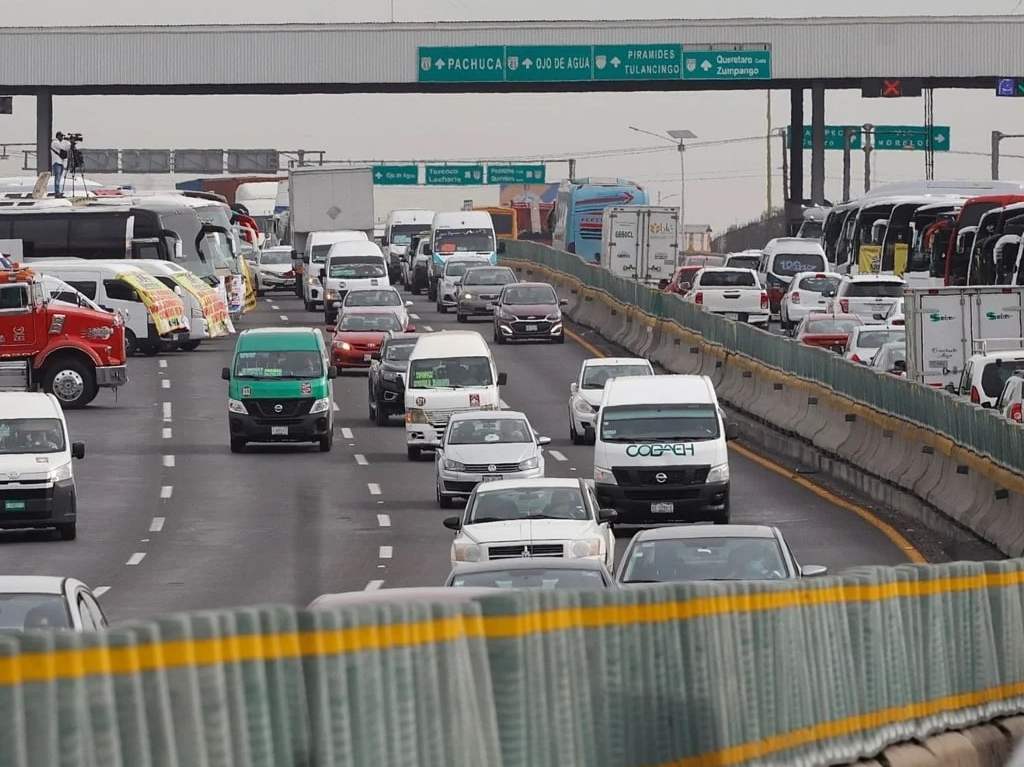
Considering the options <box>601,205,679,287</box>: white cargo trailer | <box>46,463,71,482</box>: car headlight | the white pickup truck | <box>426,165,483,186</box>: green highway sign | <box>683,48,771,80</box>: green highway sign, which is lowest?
<box>46,463,71,482</box>: car headlight

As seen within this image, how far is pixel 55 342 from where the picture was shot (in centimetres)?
4662

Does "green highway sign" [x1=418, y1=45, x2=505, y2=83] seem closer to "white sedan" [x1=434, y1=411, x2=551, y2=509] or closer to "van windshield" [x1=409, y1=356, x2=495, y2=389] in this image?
"van windshield" [x1=409, y1=356, x2=495, y2=389]

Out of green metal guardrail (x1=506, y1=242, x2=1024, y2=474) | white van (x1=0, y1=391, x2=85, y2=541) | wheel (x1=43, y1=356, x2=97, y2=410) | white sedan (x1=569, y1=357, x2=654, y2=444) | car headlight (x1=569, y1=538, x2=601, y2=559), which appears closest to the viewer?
car headlight (x1=569, y1=538, x2=601, y2=559)

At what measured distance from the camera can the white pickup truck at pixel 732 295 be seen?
2354 inches

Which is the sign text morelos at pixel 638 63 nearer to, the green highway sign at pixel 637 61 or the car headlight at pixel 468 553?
the green highway sign at pixel 637 61

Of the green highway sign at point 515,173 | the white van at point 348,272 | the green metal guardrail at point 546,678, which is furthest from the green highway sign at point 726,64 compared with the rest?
the green highway sign at point 515,173

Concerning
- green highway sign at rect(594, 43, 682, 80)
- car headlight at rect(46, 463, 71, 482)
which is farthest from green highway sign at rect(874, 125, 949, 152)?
car headlight at rect(46, 463, 71, 482)

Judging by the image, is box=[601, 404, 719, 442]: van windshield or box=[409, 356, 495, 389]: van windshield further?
box=[409, 356, 495, 389]: van windshield

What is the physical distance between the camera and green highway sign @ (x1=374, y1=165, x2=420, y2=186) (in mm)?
161375

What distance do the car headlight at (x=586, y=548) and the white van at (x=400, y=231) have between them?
214ft

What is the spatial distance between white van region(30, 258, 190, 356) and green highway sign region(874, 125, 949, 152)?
76.8 m

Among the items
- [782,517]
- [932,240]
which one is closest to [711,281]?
[932,240]

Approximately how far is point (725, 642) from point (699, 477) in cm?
1923

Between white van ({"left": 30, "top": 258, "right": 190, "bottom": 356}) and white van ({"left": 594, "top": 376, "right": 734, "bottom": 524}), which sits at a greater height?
white van ({"left": 30, "top": 258, "right": 190, "bottom": 356})
